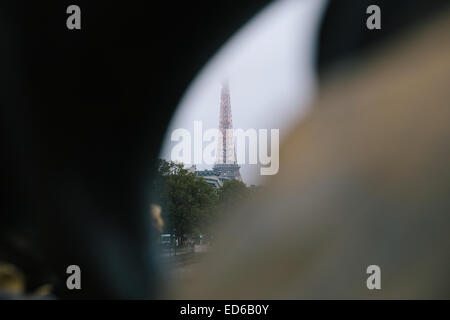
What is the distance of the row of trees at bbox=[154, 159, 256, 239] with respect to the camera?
4.18m

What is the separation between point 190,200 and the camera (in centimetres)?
445

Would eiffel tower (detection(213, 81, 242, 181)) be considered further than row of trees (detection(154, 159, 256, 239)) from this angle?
No

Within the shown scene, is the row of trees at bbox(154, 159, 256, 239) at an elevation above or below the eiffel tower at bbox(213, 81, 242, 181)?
below

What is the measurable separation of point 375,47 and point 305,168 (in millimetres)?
1232

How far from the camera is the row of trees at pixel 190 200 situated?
4.18 m

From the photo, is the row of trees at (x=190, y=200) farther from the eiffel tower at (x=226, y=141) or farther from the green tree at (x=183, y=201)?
the eiffel tower at (x=226, y=141)

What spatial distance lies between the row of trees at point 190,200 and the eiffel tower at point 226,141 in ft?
0.47

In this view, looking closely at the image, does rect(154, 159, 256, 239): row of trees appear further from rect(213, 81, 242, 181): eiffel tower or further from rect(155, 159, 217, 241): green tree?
rect(213, 81, 242, 181): eiffel tower

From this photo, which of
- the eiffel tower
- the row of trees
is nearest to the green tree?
the row of trees

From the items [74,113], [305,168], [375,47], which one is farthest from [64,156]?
A: [375,47]

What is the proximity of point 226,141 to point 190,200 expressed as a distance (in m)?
0.73

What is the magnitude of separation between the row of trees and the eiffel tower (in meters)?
0.14

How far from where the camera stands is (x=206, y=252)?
4148mm

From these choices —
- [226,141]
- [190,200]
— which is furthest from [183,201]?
[226,141]
